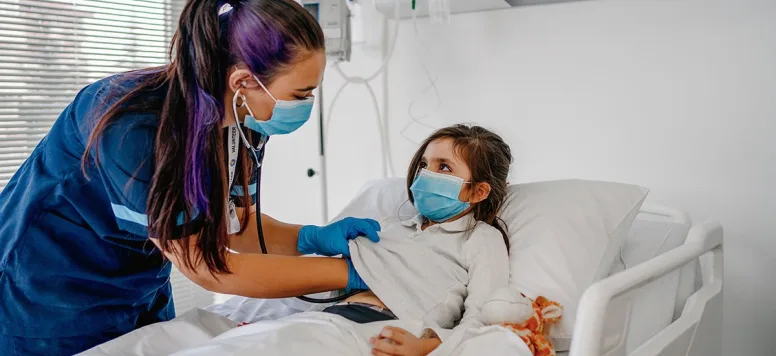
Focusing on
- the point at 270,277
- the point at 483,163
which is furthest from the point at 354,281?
the point at 483,163

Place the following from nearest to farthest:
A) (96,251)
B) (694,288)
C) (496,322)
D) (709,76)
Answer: (96,251)
(496,322)
(694,288)
(709,76)

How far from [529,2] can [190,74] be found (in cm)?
136

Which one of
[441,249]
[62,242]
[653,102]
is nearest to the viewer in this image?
[62,242]

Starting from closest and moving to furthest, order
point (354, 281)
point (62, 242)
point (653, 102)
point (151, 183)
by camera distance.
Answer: point (151, 183) → point (62, 242) → point (354, 281) → point (653, 102)

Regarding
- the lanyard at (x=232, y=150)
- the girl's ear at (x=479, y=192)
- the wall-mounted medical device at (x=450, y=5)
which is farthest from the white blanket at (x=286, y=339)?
the wall-mounted medical device at (x=450, y=5)

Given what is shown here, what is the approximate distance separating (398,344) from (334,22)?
63.7 inches

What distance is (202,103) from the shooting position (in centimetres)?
118

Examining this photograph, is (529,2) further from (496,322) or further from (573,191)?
(496,322)

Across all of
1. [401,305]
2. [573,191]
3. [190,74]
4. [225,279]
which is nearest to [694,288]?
[573,191]

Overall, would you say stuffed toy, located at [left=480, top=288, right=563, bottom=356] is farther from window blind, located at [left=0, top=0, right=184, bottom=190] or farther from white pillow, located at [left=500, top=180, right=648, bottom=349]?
window blind, located at [left=0, top=0, right=184, bottom=190]

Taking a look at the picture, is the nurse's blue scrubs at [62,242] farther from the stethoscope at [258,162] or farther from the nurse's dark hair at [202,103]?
the stethoscope at [258,162]

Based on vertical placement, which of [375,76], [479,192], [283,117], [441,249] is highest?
[375,76]

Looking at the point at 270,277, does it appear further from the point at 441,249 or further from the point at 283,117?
the point at 441,249

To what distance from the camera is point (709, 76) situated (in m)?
1.93
